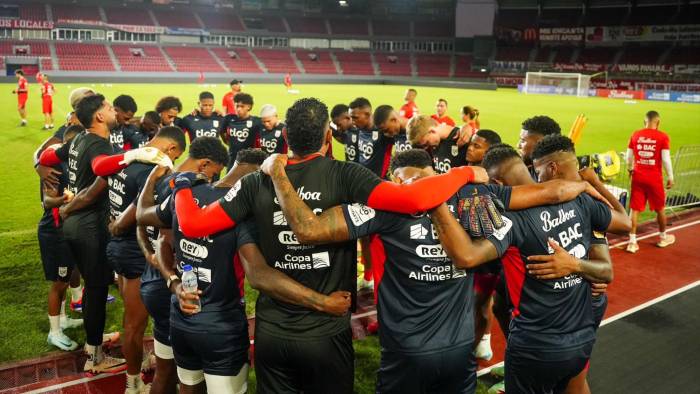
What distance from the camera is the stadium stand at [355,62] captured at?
6819cm

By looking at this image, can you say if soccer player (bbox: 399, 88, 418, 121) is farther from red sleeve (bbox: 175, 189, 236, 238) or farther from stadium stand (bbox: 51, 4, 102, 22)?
stadium stand (bbox: 51, 4, 102, 22)

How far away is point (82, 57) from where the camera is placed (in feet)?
181

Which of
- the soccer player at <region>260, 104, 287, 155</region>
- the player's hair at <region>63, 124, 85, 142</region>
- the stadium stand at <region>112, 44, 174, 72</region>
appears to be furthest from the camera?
the stadium stand at <region>112, 44, 174, 72</region>

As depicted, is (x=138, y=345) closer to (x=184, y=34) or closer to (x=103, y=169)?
(x=103, y=169)

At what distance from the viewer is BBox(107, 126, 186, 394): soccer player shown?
472 cm

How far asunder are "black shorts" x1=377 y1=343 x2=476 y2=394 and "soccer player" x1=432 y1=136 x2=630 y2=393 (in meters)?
0.45

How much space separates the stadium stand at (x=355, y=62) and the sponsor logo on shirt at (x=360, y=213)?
65.9 metres

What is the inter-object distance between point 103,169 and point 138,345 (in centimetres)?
161

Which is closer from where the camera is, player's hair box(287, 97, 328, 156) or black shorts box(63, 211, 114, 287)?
player's hair box(287, 97, 328, 156)

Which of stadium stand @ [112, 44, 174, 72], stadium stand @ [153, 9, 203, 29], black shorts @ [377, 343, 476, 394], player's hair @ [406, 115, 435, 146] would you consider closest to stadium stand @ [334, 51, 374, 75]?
stadium stand @ [153, 9, 203, 29]

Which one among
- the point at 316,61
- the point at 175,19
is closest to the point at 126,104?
the point at 316,61

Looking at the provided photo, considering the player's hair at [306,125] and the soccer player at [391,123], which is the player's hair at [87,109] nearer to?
the player's hair at [306,125]

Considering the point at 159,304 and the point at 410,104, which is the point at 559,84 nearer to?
the point at 410,104

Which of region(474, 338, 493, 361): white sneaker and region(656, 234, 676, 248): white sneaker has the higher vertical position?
region(656, 234, 676, 248): white sneaker
